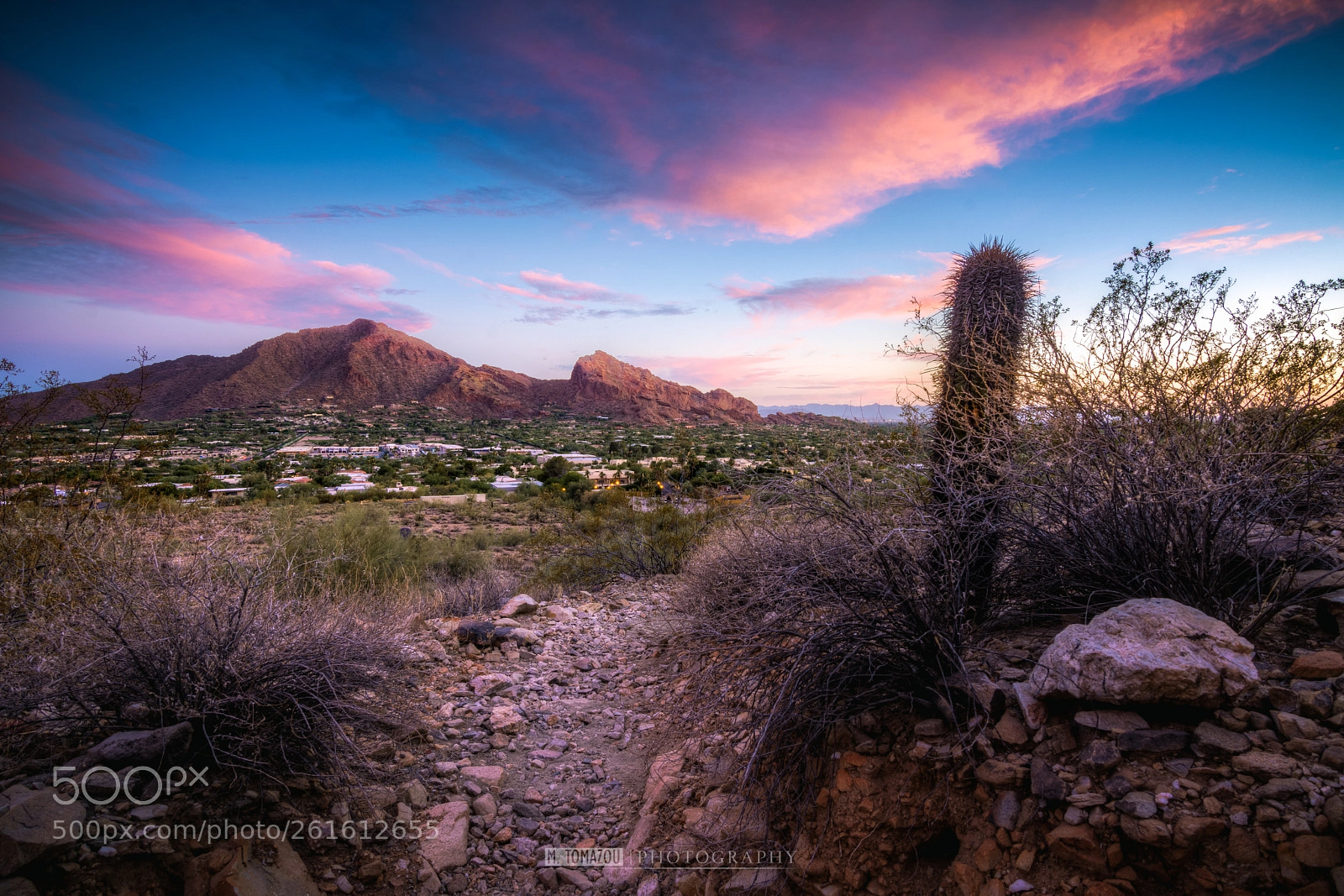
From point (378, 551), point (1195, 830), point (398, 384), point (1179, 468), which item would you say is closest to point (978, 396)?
point (1179, 468)

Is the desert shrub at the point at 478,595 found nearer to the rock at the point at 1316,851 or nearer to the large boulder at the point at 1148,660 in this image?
the large boulder at the point at 1148,660

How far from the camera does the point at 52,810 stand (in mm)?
2533

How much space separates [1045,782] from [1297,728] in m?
0.92

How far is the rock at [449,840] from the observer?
328 cm

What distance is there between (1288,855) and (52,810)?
487 cm

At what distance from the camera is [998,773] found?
253cm

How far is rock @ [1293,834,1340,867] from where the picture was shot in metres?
1.77

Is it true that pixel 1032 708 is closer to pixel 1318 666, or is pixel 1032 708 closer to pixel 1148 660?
pixel 1148 660

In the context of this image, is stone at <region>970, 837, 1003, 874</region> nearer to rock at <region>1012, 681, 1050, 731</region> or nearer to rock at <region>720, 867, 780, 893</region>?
rock at <region>1012, 681, 1050, 731</region>

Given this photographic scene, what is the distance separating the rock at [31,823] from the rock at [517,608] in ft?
15.9

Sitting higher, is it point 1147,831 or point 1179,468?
point 1179,468

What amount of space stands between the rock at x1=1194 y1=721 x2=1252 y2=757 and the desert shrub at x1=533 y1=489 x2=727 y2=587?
7204 mm

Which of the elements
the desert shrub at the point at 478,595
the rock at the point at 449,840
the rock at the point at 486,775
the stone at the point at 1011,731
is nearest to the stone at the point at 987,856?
the stone at the point at 1011,731

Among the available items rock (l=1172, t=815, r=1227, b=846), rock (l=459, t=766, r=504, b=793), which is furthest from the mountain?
rock (l=1172, t=815, r=1227, b=846)
